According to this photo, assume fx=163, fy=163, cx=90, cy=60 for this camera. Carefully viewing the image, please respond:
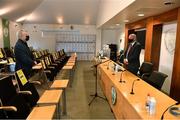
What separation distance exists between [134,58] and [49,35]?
821cm

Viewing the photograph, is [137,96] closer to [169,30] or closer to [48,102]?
[48,102]

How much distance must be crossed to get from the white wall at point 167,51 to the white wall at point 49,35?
687 centimetres

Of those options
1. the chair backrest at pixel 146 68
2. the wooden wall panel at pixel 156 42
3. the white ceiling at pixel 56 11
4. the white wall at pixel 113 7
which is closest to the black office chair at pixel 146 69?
the chair backrest at pixel 146 68

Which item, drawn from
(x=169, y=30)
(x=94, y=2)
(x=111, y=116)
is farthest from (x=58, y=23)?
(x=111, y=116)

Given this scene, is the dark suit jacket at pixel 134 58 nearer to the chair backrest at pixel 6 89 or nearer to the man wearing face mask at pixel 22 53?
the man wearing face mask at pixel 22 53

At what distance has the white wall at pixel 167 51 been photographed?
4222 mm

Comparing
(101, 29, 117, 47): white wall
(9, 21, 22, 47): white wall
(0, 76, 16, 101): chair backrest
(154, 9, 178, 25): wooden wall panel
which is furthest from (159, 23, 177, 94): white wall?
(9, 21, 22, 47): white wall

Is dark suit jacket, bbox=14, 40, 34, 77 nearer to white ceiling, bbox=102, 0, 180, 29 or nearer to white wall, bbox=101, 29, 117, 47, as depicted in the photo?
white ceiling, bbox=102, 0, 180, 29

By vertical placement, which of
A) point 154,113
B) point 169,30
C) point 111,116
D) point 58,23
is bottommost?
point 111,116

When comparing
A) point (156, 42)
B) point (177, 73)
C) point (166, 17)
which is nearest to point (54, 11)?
point (156, 42)

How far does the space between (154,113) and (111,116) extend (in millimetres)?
1543

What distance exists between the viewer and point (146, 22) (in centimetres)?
514

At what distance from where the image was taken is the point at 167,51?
447cm

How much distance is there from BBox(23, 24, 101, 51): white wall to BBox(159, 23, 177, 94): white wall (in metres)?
6.87
